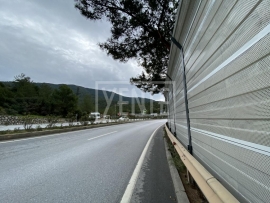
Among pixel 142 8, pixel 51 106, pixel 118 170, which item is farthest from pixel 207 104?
pixel 51 106

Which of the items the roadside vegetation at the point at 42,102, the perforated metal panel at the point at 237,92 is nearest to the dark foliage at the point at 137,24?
the perforated metal panel at the point at 237,92

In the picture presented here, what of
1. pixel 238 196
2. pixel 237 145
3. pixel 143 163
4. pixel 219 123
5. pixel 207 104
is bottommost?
pixel 143 163

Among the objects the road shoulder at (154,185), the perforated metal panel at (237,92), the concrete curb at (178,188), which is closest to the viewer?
the perforated metal panel at (237,92)

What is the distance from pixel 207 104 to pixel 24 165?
4688mm

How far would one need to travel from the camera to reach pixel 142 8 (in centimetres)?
873

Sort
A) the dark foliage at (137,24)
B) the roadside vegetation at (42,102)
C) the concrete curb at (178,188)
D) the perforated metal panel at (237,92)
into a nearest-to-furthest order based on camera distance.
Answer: the perforated metal panel at (237,92), the concrete curb at (178,188), the dark foliage at (137,24), the roadside vegetation at (42,102)

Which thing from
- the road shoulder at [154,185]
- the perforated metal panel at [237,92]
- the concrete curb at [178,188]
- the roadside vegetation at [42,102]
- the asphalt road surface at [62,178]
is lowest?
the road shoulder at [154,185]

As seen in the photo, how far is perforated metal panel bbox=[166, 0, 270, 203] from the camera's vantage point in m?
1.29

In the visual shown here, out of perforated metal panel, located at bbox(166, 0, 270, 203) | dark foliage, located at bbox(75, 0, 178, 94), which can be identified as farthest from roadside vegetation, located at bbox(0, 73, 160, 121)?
perforated metal panel, located at bbox(166, 0, 270, 203)

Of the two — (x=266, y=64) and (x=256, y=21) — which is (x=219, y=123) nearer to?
(x=266, y=64)

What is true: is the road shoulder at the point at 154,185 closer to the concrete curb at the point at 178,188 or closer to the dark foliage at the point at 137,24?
the concrete curb at the point at 178,188

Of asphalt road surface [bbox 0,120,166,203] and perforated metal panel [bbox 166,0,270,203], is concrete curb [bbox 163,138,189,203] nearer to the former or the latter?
perforated metal panel [bbox 166,0,270,203]

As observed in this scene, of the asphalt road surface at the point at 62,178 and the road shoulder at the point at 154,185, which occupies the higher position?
the asphalt road surface at the point at 62,178

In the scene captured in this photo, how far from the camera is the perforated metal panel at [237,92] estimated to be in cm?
129
